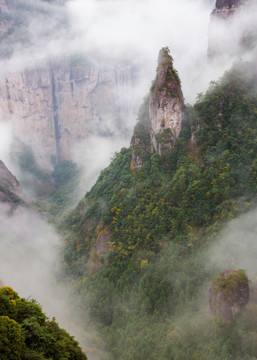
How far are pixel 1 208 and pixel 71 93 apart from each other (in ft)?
293

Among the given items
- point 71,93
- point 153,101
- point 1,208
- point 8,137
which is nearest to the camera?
point 153,101

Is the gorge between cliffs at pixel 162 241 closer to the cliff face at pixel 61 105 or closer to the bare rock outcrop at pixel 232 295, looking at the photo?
the bare rock outcrop at pixel 232 295

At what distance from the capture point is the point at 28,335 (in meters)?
23.5

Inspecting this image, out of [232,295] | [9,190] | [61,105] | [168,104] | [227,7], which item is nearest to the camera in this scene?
[232,295]

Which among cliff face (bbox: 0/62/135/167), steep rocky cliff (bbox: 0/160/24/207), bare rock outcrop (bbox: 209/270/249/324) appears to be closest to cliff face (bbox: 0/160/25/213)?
steep rocky cliff (bbox: 0/160/24/207)

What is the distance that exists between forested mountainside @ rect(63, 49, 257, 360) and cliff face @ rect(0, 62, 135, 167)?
88.6m

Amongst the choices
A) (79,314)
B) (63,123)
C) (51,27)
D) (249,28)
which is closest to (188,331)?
(79,314)

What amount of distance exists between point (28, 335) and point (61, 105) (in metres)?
141

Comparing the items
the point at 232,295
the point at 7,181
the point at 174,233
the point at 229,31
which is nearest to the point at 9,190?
the point at 7,181

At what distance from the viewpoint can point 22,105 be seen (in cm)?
13925

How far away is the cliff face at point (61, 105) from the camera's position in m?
140

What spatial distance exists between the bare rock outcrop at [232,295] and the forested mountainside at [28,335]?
47.3 feet

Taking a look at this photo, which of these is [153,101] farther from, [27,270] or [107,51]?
[107,51]

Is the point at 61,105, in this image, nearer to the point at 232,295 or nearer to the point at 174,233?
the point at 174,233
